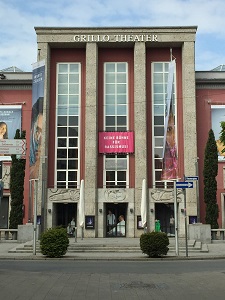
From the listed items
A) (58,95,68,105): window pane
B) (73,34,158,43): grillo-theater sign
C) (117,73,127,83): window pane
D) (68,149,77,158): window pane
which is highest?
(73,34,158,43): grillo-theater sign

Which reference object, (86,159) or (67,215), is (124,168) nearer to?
(86,159)

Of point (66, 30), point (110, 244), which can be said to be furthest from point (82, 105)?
point (110, 244)

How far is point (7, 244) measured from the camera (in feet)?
97.0

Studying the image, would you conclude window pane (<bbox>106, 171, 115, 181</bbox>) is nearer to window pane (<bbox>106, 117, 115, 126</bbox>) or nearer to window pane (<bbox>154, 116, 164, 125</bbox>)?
window pane (<bbox>106, 117, 115, 126</bbox>)

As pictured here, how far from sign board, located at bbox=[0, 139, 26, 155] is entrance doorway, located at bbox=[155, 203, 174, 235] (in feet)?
68.3

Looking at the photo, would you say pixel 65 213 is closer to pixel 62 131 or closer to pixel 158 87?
pixel 62 131

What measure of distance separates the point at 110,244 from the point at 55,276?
43.6ft

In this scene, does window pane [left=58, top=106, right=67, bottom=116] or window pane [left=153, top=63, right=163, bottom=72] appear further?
window pane [left=153, top=63, right=163, bottom=72]

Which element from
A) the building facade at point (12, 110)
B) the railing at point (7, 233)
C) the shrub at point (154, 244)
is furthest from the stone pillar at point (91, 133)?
the shrub at point (154, 244)

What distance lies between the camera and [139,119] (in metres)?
36.9

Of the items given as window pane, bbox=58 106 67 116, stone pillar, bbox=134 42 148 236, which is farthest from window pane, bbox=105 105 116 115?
window pane, bbox=58 106 67 116

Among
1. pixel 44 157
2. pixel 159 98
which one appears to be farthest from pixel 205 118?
pixel 44 157

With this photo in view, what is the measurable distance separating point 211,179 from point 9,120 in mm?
18071

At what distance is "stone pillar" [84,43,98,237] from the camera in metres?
35.8
